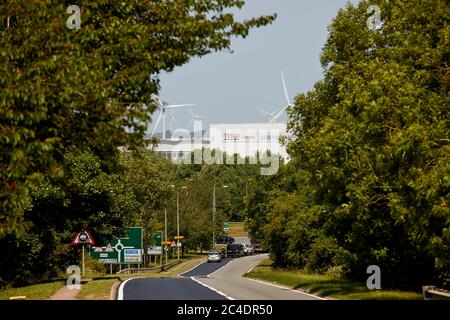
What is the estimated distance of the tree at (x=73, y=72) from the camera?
42.8ft

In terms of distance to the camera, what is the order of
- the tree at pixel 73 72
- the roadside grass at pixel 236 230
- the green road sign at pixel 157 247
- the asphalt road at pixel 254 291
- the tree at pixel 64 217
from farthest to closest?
the roadside grass at pixel 236 230 < the green road sign at pixel 157 247 < the tree at pixel 64 217 < the asphalt road at pixel 254 291 < the tree at pixel 73 72

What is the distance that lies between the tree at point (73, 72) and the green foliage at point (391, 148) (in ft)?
29.1

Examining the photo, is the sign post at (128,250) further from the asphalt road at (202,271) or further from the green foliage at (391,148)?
the green foliage at (391,148)

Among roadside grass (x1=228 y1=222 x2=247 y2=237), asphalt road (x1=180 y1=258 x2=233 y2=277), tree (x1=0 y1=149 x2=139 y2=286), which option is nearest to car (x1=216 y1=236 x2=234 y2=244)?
roadside grass (x1=228 y1=222 x2=247 y2=237)

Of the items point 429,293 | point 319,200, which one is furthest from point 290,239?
point 429,293

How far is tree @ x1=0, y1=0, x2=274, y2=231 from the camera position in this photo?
513 inches

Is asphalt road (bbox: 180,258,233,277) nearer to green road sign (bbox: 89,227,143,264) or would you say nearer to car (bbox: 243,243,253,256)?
green road sign (bbox: 89,227,143,264)

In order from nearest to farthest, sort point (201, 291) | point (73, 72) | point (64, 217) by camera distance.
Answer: point (73, 72) < point (201, 291) < point (64, 217)

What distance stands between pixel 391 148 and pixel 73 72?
13.7m

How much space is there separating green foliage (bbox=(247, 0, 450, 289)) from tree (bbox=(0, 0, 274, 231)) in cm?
888

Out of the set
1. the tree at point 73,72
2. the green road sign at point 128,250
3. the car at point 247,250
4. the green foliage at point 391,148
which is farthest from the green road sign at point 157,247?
the tree at point 73,72

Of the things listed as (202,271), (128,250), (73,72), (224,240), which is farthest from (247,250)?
(73,72)

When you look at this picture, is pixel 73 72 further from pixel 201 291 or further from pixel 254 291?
pixel 254 291

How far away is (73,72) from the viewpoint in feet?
43.7
